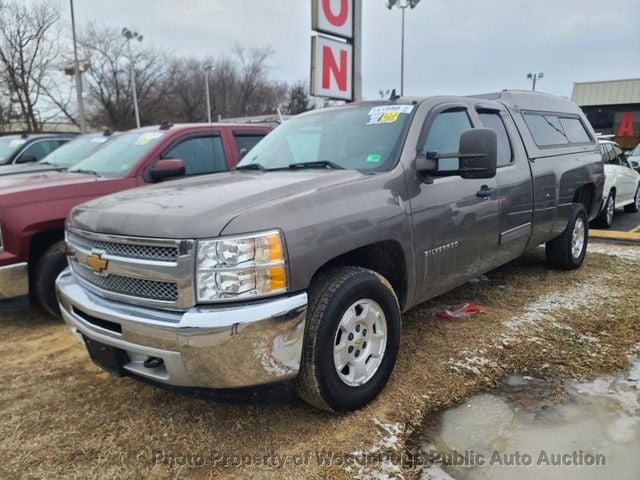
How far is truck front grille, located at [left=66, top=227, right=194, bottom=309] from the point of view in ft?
7.51

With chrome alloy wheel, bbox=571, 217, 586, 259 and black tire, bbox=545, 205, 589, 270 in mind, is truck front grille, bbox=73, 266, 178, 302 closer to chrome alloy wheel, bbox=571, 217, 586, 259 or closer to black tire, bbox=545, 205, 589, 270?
black tire, bbox=545, 205, 589, 270

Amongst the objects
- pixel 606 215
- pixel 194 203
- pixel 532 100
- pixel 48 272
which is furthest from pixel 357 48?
pixel 194 203

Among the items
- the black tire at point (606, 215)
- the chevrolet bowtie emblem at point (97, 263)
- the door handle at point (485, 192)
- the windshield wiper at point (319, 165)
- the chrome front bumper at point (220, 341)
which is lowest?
the black tire at point (606, 215)

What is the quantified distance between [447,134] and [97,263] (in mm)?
2506

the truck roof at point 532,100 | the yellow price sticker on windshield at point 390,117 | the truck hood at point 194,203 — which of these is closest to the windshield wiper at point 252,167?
the truck hood at point 194,203

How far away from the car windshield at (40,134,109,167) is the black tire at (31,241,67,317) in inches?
97.3

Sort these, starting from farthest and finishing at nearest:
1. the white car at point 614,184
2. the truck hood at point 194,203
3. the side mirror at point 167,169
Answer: the white car at point 614,184, the side mirror at point 167,169, the truck hood at point 194,203

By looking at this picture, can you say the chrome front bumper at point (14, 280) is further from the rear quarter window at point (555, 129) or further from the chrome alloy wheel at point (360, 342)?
the rear quarter window at point (555, 129)

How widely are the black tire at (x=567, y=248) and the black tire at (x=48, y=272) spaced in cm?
490

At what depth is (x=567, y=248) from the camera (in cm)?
539

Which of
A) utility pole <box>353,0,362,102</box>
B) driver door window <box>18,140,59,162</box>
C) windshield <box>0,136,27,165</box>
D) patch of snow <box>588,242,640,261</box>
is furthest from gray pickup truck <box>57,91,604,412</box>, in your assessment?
driver door window <box>18,140,59,162</box>

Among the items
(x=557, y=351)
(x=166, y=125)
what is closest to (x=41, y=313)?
(x=166, y=125)

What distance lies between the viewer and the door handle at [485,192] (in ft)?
12.0

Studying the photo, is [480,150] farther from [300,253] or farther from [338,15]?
[338,15]
